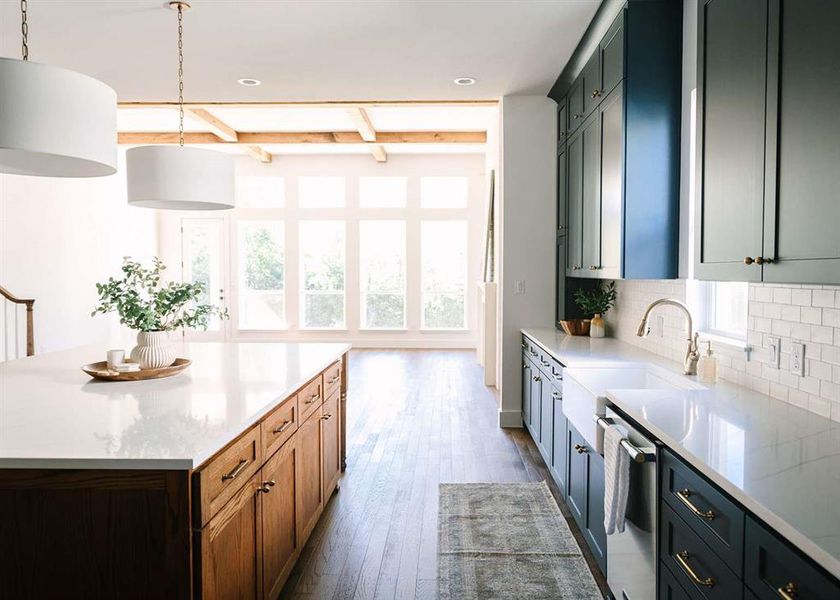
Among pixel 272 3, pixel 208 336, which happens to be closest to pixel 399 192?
pixel 208 336

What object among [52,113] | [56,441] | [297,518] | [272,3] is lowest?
[297,518]

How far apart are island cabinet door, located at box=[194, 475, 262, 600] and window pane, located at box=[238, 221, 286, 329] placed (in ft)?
25.6

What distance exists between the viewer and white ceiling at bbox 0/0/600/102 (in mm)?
3168

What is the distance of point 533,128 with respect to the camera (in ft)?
15.7

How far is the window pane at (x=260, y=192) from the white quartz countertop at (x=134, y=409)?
6789 mm

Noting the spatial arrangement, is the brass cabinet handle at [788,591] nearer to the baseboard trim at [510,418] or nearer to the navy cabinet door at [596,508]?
the navy cabinet door at [596,508]

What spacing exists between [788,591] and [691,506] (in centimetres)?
43

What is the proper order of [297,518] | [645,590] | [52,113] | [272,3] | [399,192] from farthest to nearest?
[399,192]
[272,3]
[297,518]
[645,590]
[52,113]

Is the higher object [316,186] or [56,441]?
[316,186]

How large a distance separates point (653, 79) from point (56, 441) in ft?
9.59

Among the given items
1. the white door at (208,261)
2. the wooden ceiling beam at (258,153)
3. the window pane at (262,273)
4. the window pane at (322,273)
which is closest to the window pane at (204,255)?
the white door at (208,261)

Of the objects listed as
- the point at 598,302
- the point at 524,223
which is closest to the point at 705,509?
the point at 598,302

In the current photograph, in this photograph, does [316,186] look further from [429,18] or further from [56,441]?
[56,441]

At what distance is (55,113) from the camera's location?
156cm
